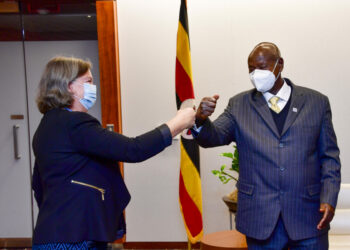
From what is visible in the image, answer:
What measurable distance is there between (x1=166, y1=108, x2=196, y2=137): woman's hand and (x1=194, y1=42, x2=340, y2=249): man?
6cm

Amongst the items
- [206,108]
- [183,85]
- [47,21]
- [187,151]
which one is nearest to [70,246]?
[206,108]

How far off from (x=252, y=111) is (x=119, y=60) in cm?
242

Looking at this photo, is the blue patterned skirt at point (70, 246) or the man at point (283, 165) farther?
the man at point (283, 165)

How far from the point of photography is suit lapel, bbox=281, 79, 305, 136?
193cm

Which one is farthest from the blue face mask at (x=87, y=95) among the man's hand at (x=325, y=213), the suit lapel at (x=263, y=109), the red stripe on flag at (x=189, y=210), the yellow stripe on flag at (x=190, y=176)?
the red stripe on flag at (x=189, y=210)

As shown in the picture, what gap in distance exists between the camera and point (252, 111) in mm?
2018

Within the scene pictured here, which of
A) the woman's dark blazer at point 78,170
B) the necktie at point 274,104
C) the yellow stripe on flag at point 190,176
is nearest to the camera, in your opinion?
the woman's dark blazer at point 78,170

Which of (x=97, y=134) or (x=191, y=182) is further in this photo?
(x=191, y=182)

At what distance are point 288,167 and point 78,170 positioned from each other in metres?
0.98

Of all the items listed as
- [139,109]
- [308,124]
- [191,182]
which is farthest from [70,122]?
[139,109]

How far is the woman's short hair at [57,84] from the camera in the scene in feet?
5.72

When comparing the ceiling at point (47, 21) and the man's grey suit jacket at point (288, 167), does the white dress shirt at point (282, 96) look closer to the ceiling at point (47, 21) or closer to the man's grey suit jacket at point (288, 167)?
the man's grey suit jacket at point (288, 167)

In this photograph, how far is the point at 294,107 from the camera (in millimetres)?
1970

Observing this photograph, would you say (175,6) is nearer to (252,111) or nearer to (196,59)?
(196,59)
